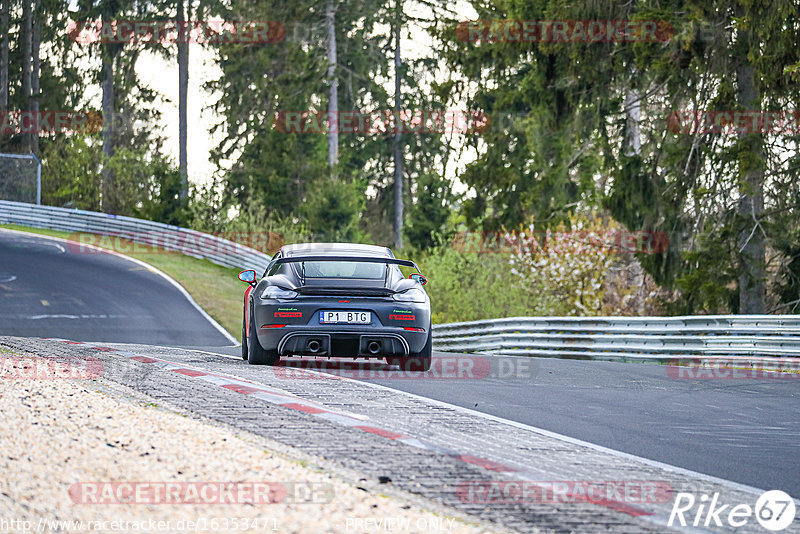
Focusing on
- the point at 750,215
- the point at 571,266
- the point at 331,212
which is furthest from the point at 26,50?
the point at 750,215

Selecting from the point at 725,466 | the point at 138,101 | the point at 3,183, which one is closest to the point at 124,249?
the point at 3,183

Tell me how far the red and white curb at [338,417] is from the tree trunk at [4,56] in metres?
52.8

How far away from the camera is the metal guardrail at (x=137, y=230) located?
131ft

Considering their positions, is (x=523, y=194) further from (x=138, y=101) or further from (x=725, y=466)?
(x=138, y=101)

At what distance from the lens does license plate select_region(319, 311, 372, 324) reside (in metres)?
11.7

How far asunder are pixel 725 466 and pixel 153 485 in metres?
3.90

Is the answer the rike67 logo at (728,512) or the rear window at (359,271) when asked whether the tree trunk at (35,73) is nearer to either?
the rear window at (359,271)

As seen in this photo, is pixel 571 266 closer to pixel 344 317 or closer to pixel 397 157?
pixel 344 317

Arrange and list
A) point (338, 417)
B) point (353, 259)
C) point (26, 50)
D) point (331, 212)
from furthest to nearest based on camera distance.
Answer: point (26, 50), point (331, 212), point (353, 259), point (338, 417)

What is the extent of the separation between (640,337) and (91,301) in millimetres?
15483

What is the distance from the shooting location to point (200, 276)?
36.4 meters


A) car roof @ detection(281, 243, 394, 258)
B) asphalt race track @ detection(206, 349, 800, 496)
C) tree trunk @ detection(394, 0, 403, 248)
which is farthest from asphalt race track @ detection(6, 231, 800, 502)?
tree trunk @ detection(394, 0, 403, 248)

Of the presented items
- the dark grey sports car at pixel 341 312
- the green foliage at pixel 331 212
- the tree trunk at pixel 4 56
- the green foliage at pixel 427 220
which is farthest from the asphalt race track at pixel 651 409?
the tree trunk at pixel 4 56

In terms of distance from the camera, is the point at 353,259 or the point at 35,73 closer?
the point at 353,259
